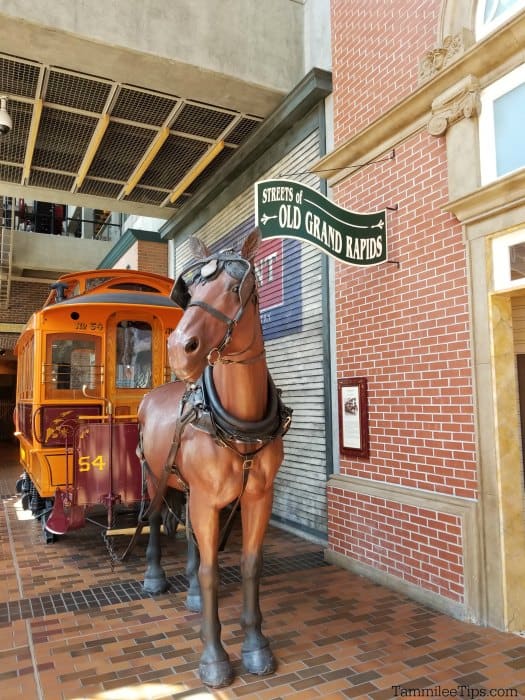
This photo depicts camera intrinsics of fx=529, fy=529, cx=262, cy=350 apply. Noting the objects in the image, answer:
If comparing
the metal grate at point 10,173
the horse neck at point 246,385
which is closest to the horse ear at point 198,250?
the horse neck at point 246,385

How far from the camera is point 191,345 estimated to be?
8.66ft

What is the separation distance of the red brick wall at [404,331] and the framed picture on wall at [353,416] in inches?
3.3

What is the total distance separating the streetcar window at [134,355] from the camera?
695 centimetres

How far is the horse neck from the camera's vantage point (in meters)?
3.21

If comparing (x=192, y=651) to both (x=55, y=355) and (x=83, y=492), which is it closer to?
(x=83, y=492)

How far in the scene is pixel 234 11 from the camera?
22.4 feet

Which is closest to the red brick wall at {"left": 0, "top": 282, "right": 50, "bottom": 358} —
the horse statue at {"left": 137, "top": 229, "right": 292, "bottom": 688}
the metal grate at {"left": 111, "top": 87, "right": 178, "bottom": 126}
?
the metal grate at {"left": 111, "top": 87, "right": 178, "bottom": 126}

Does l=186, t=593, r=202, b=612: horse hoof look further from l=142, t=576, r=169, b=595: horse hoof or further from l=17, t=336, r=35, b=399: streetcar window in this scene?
l=17, t=336, r=35, b=399: streetcar window

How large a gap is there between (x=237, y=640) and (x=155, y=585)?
4.13 feet

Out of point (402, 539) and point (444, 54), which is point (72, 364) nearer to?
point (402, 539)

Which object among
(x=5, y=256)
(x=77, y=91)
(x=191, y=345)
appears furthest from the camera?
(x=5, y=256)

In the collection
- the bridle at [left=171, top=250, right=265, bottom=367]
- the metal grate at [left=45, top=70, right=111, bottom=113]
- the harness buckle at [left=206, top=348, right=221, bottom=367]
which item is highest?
the metal grate at [left=45, top=70, right=111, bottom=113]

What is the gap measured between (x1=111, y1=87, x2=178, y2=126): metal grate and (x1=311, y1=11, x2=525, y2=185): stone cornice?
103 inches

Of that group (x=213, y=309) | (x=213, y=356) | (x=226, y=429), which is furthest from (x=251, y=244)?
(x=226, y=429)
